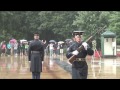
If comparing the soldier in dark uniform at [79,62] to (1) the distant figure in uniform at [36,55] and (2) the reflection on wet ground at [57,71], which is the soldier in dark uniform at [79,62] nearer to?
(1) the distant figure in uniform at [36,55]

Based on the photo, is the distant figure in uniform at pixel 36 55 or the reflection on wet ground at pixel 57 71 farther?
the reflection on wet ground at pixel 57 71

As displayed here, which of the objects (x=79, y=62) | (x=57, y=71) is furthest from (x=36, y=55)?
(x=57, y=71)

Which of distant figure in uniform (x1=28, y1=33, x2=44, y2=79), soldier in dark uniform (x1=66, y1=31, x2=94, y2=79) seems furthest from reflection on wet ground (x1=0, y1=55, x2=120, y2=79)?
soldier in dark uniform (x1=66, y1=31, x2=94, y2=79)

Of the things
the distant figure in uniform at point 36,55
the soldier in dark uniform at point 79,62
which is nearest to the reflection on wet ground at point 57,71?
the distant figure in uniform at point 36,55

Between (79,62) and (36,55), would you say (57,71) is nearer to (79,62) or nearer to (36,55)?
(36,55)

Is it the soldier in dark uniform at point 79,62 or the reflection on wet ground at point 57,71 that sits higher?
the soldier in dark uniform at point 79,62

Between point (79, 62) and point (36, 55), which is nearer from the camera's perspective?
point (79, 62)

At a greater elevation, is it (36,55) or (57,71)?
(36,55)

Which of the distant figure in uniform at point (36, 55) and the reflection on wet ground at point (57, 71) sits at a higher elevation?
the distant figure in uniform at point (36, 55)

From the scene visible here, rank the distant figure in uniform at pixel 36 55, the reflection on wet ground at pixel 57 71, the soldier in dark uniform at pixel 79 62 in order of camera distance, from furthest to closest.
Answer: the reflection on wet ground at pixel 57 71, the distant figure in uniform at pixel 36 55, the soldier in dark uniform at pixel 79 62

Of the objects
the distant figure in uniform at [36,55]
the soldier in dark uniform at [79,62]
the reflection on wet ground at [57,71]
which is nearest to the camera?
the soldier in dark uniform at [79,62]

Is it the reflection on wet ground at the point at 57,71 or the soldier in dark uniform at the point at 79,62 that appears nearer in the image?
the soldier in dark uniform at the point at 79,62

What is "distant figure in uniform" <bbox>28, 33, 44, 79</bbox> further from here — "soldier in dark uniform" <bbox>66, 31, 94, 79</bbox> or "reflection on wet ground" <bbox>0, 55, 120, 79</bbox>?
"soldier in dark uniform" <bbox>66, 31, 94, 79</bbox>
